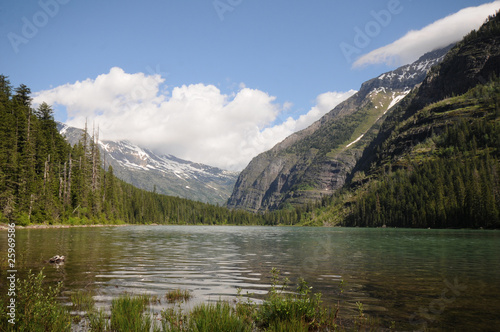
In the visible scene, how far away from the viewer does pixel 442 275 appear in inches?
822

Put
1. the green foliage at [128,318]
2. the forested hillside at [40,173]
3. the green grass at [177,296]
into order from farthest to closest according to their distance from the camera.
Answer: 1. the forested hillside at [40,173]
2. the green grass at [177,296]
3. the green foliage at [128,318]

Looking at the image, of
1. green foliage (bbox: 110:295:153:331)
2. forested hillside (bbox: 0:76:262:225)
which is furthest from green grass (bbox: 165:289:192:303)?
forested hillside (bbox: 0:76:262:225)

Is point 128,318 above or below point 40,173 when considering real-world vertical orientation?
below

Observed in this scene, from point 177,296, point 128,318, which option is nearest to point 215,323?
point 128,318

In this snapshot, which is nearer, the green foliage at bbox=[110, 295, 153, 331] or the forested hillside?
the green foliage at bbox=[110, 295, 153, 331]

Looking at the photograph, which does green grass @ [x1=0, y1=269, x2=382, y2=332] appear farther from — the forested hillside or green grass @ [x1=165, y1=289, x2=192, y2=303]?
the forested hillside

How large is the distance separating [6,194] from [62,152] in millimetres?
47018

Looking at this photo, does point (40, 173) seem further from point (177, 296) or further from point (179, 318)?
point (179, 318)

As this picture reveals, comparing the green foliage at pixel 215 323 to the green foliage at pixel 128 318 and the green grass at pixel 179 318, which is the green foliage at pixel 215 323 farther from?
the green foliage at pixel 128 318

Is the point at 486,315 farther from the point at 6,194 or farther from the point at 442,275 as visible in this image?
the point at 6,194

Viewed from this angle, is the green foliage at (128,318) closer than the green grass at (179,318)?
No

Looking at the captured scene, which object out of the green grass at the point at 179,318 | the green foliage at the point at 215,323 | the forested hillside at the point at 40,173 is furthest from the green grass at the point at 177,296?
the forested hillside at the point at 40,173

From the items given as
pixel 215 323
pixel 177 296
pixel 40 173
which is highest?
pixel 40 173

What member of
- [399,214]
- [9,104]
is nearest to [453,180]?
[399,214]
